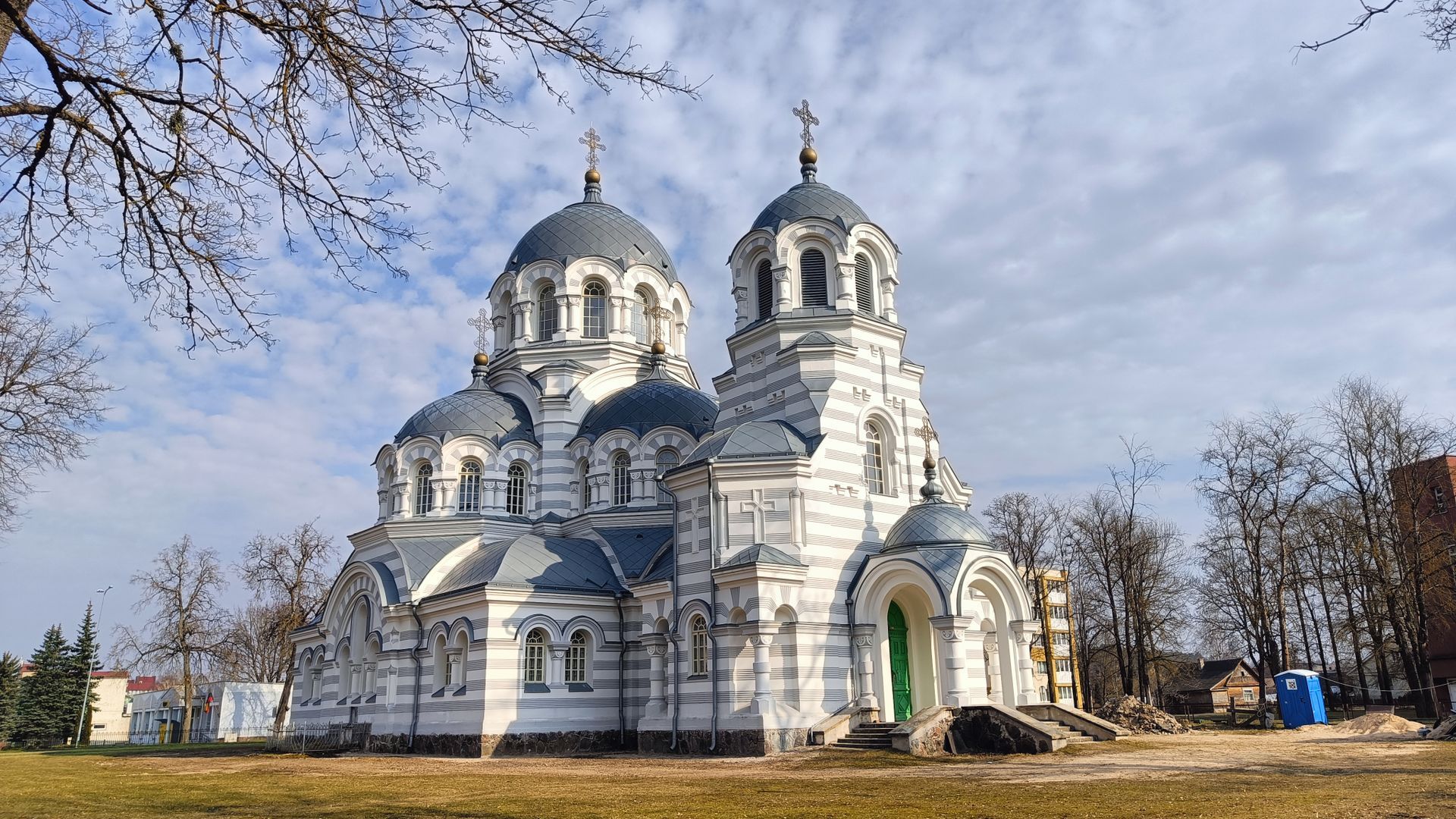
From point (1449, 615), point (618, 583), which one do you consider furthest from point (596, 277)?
point (1449, 615)

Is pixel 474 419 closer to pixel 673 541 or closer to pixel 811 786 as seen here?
pixel 673 541

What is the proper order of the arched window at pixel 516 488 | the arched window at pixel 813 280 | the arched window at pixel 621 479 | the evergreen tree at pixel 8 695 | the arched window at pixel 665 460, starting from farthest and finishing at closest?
Result: the evergreen tree at pixel 8 695, the arched window at pixel 516 488, the arched window at pixel 621 479, the arched window at pixel 665 460, the arched window at pixel 813 280

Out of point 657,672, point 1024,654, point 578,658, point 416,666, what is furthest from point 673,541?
point 1024,654

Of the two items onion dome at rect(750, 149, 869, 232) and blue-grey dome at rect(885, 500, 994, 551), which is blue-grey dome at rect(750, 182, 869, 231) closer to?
onion dome at rect(750, 149, 869, 232)

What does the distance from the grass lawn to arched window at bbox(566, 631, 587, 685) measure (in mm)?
3665

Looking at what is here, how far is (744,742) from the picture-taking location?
65.5ft

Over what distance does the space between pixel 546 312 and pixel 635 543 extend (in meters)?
8.94

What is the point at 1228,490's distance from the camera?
1204 inches

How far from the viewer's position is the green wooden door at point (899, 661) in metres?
22.3

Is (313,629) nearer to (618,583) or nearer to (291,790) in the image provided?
(618,583)

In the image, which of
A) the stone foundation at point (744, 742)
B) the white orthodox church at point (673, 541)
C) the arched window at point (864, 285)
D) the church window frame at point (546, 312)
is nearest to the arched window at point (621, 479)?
the white orthodox church at point (673, 541)

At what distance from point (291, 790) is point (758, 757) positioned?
8368mm

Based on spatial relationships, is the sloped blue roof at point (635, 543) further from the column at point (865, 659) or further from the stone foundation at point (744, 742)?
the column at point (865, 659)

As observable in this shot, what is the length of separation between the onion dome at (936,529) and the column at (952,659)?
1.74 meters
